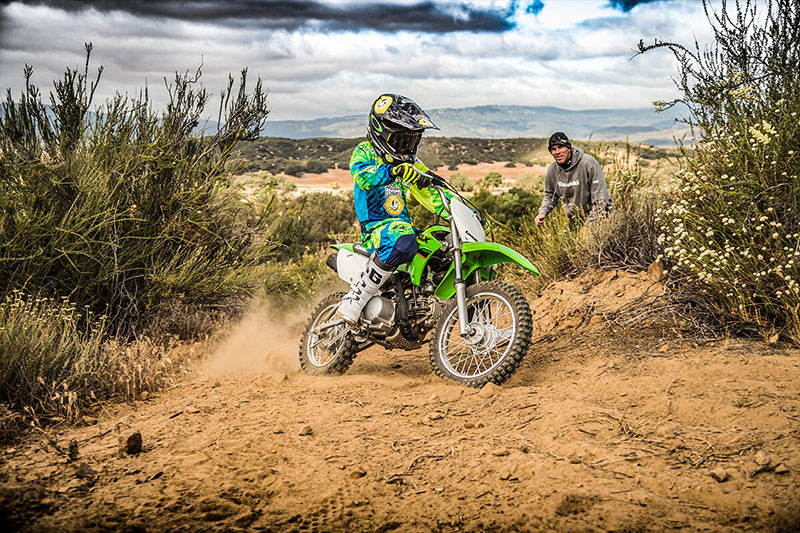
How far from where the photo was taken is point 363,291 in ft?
19.3

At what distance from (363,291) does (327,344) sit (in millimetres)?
921

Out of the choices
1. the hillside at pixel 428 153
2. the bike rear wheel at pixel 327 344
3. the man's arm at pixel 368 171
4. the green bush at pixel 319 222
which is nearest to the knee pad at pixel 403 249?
the man's arm at pixel 368 171

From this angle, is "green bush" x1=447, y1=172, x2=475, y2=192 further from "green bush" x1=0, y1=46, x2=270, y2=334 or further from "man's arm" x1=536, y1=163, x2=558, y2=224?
"green bush" x1=0, y1=46, x2=270, y2=334

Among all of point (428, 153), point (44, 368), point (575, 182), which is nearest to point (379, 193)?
point (44, 368)

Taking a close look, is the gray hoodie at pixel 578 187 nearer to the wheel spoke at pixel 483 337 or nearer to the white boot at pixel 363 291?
the wheel spoke at pixel 483 337

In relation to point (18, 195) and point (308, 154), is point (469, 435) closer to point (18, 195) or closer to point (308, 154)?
point (18, 195)

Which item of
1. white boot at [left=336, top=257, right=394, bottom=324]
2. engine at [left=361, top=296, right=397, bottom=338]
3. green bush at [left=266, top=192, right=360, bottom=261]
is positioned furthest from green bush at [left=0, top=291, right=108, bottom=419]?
green bush at [left=266, top=192, right=360, bottom=261]

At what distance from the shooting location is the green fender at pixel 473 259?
5.23m

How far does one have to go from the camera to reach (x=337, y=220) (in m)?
20.3

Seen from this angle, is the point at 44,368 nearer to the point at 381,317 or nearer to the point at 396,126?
the point at 381,317

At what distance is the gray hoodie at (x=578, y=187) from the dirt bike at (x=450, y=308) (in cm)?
330

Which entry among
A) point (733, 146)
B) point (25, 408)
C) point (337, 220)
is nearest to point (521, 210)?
point (337, 220)

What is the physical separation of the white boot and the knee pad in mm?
187

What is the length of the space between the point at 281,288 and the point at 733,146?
24.4 feet
